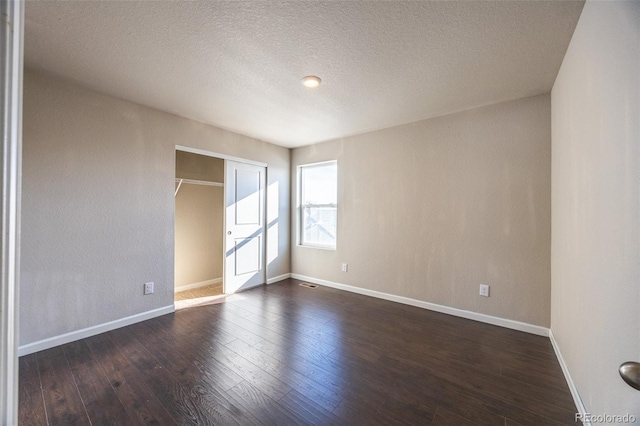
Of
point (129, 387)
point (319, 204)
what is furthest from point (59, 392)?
point (319, 204)

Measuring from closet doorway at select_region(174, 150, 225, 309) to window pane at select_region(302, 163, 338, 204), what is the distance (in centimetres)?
143

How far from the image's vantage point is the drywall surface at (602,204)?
3.54 ft

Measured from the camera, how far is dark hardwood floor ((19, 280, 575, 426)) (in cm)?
164

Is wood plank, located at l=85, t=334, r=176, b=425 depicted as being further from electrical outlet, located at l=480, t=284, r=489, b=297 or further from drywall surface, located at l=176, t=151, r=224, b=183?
electrical outlet, located at l=480, t=284, r=489, b=297

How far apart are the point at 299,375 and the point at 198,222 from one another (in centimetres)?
316

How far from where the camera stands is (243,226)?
13.7 ft

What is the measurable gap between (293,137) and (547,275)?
3547 mm

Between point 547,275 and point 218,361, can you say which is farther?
point 547,275

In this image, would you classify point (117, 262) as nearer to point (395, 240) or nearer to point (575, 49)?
point (395, 240)

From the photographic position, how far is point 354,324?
292cm

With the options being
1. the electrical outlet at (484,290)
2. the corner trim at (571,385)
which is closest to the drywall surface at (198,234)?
the electrical outlet at (484,290)

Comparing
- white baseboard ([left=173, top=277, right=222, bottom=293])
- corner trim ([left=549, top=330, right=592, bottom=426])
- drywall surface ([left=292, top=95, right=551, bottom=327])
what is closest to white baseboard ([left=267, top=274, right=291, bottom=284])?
white baseboard ([left=173, top=277, right=222, bottom=293])

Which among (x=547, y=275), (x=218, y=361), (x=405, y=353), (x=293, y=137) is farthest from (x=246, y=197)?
(x=547, y=275)

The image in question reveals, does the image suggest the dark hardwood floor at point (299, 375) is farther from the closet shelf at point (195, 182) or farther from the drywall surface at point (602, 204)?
the closet shelf at point (195, 182)
